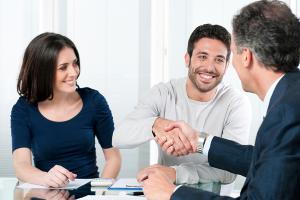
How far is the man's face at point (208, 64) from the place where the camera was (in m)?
2.75

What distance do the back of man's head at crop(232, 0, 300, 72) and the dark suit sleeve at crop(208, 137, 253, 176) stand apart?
560 millimetres

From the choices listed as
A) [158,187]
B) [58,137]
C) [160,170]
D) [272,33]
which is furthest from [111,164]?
[272,33]

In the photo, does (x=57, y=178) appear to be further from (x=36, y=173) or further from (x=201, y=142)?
(x=201, y=142)

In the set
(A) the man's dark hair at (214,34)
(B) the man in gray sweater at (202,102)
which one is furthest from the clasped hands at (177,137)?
(A) the man's dark hair at (214,34)

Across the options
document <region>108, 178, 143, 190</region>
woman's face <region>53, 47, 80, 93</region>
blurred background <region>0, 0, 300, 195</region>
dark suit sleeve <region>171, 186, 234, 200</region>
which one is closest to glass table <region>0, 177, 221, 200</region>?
document <region>108, 178, 143, 190</region>

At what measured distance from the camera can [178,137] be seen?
88.6 inches

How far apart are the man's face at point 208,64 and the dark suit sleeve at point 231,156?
80 cm

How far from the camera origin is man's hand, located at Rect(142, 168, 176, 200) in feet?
4.99

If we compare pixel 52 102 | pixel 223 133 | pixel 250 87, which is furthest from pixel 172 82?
pixel 250 87

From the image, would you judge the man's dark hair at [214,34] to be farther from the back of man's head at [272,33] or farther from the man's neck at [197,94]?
the back of man's head at [272,33]

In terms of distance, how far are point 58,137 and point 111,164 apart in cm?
33

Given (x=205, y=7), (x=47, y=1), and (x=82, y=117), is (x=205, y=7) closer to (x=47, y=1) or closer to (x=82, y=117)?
(x=47, y=1)

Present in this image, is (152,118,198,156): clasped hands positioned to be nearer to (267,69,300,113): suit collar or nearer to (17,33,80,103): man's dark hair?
(17,33,80,103): man's dark hair

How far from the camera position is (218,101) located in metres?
2.77
